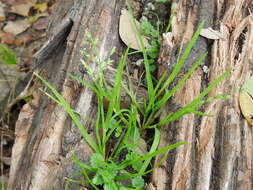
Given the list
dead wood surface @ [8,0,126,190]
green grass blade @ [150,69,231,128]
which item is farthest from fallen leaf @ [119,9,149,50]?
green grass blade @ [150,69,231,128]

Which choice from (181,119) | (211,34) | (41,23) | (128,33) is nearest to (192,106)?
(181,119)

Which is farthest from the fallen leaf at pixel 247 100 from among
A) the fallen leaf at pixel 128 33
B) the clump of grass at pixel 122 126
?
the fallen leaf at pixel 128 33

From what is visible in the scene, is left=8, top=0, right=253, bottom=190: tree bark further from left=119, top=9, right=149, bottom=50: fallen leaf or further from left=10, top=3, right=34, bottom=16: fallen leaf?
left=10, top=3, right=34, bottom=16: fallen leaf

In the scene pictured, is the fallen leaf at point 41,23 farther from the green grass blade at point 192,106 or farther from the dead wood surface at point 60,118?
the green grass blade at point 192,106

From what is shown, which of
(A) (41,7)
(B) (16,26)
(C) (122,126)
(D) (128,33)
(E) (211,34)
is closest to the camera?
(C) (122,126)

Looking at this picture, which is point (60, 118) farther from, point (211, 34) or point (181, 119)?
point (211, 34)

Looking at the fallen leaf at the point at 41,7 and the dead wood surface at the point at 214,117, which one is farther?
the fallen leaf at the point at 41,7
